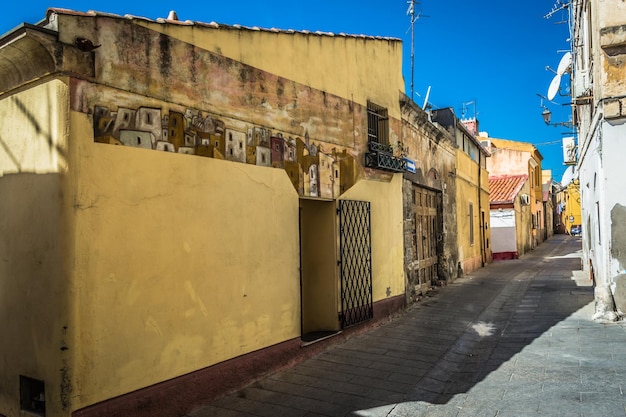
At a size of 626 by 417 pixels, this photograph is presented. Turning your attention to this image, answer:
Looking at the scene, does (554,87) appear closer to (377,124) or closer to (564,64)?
(564,64)

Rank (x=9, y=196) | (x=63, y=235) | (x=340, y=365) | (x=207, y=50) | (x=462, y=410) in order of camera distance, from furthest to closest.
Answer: (x=340, y=365) → (x=207, y=50) → (x=462, y=410) → (x=9, y=196) → (x=63, y=235)

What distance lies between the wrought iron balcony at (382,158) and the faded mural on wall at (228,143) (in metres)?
0.58

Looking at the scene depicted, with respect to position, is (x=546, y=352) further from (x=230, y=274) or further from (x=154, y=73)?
(x=154, y=73)

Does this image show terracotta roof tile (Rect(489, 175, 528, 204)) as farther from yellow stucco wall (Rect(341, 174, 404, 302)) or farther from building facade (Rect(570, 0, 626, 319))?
building facade (Rect(570, 0, 626, 319))

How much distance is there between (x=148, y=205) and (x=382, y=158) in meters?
5.26

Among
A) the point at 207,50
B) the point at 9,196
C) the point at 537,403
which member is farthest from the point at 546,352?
the point at 9,196

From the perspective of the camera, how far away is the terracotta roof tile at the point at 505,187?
24.4m

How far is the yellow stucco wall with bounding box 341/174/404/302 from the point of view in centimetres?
869

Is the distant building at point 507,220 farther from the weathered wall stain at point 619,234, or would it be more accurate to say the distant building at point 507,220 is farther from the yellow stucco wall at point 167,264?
the yellow stucco wall at point 167,264

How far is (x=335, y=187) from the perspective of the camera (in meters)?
7.66

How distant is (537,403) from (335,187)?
4.08 m

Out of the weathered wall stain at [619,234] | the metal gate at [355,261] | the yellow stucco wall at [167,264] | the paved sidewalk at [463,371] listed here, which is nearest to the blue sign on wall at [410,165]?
the metal gate at [355,261]

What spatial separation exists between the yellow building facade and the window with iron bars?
6.90 ft

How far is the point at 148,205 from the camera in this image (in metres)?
4.57
